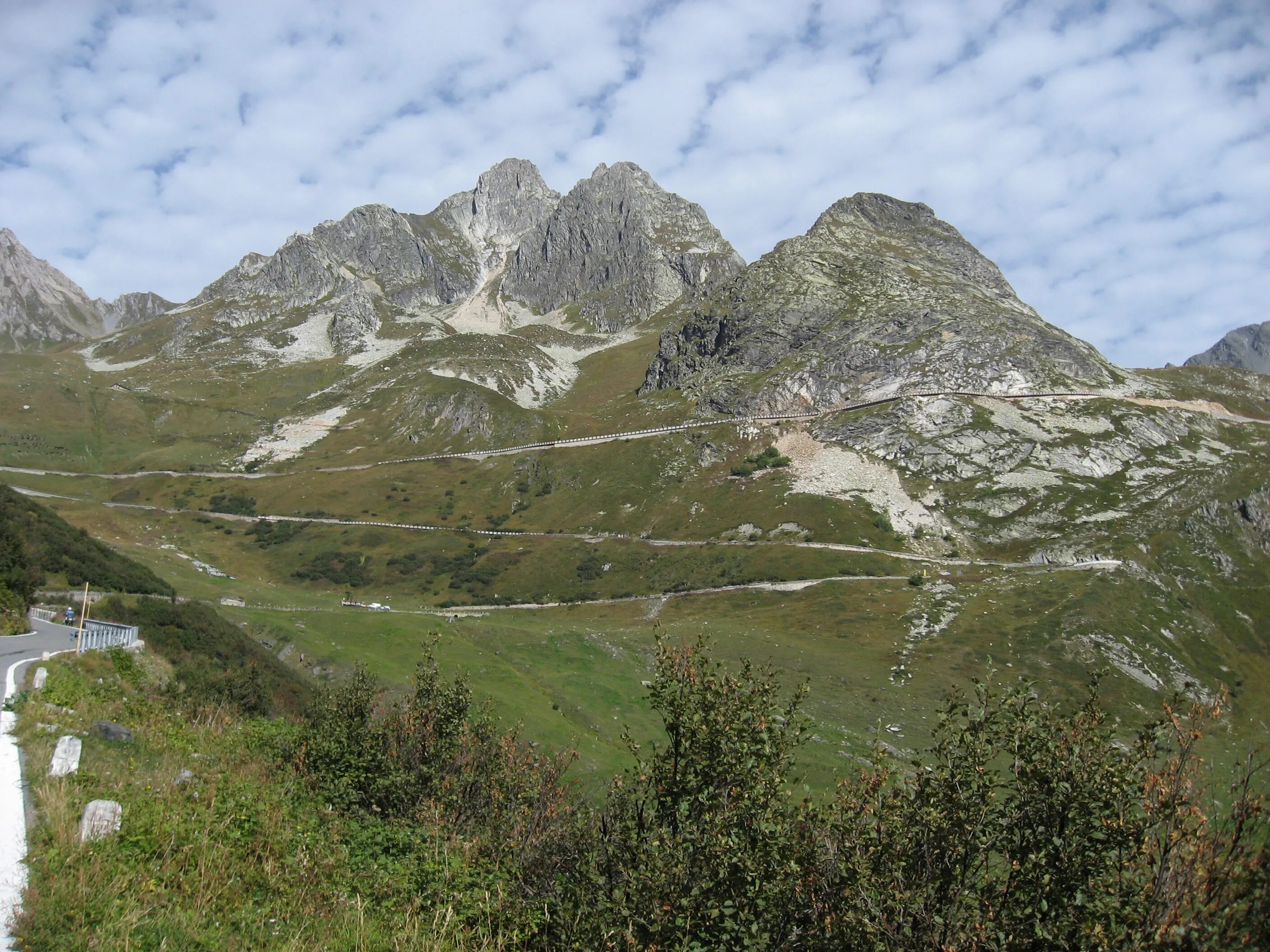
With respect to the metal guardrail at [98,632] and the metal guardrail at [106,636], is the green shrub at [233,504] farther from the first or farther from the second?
the metal guardrail at [106,636]

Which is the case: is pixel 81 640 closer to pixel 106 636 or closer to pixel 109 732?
pixel 106 636

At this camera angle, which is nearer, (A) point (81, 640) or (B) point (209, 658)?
(A) point (81, 640)

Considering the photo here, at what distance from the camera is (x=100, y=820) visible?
1253 centimetres

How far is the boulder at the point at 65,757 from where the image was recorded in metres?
14.4

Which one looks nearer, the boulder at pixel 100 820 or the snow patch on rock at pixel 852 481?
the boulder at pixel 100 820

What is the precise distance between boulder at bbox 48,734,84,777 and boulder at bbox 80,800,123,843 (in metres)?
2.12

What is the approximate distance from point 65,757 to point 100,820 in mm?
3468

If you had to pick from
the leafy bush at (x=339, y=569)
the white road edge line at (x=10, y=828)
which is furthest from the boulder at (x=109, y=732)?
the leafy bush at (x=339, y=569)

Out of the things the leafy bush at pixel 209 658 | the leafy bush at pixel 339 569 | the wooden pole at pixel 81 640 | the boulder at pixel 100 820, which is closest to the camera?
the boulder at pixel 100 820

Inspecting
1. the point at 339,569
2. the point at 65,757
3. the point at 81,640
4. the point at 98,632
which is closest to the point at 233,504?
the point at 339,569

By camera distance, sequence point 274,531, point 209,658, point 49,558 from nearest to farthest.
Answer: point 209,658 < point 49,558 < point 274,531

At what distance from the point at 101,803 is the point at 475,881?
7280 mm

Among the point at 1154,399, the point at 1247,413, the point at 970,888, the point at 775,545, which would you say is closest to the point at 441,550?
the point at 775,545

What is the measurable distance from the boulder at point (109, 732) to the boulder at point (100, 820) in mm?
5839
